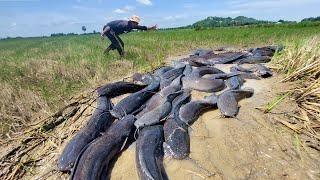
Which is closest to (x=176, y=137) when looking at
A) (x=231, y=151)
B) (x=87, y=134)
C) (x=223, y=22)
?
(x=231, y=151)

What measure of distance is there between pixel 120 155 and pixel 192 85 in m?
2.18

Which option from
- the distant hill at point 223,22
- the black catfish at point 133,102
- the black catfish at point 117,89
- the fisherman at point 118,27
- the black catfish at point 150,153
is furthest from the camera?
the distant hill at point 223,22

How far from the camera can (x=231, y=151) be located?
3.45 metres

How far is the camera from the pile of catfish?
10.6 feet

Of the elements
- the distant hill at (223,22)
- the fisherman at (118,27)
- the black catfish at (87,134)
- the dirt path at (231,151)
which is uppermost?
the fisherman at (118,27)

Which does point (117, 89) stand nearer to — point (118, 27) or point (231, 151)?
point (231, 151)

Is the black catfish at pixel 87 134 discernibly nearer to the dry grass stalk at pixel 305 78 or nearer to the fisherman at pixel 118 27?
the dry grass stalk at pixel 305 78

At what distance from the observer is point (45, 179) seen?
345 centimetres

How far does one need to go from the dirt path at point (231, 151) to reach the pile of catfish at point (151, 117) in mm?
143

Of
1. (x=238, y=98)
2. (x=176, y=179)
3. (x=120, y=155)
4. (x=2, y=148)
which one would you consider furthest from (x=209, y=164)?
(x=2, y=148)

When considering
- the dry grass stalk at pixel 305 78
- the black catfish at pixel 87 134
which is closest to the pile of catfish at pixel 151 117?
the black catfish at pixel 87 134

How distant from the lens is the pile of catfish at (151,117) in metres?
3.23

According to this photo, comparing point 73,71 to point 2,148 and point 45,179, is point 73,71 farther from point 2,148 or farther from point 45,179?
point 45,179

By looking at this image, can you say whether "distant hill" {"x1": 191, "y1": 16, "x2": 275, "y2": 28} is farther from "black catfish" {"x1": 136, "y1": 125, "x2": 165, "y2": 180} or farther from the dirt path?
"black catfish" {"x1": 136, "y1": 125, "x2": 165, "y2": 180}
